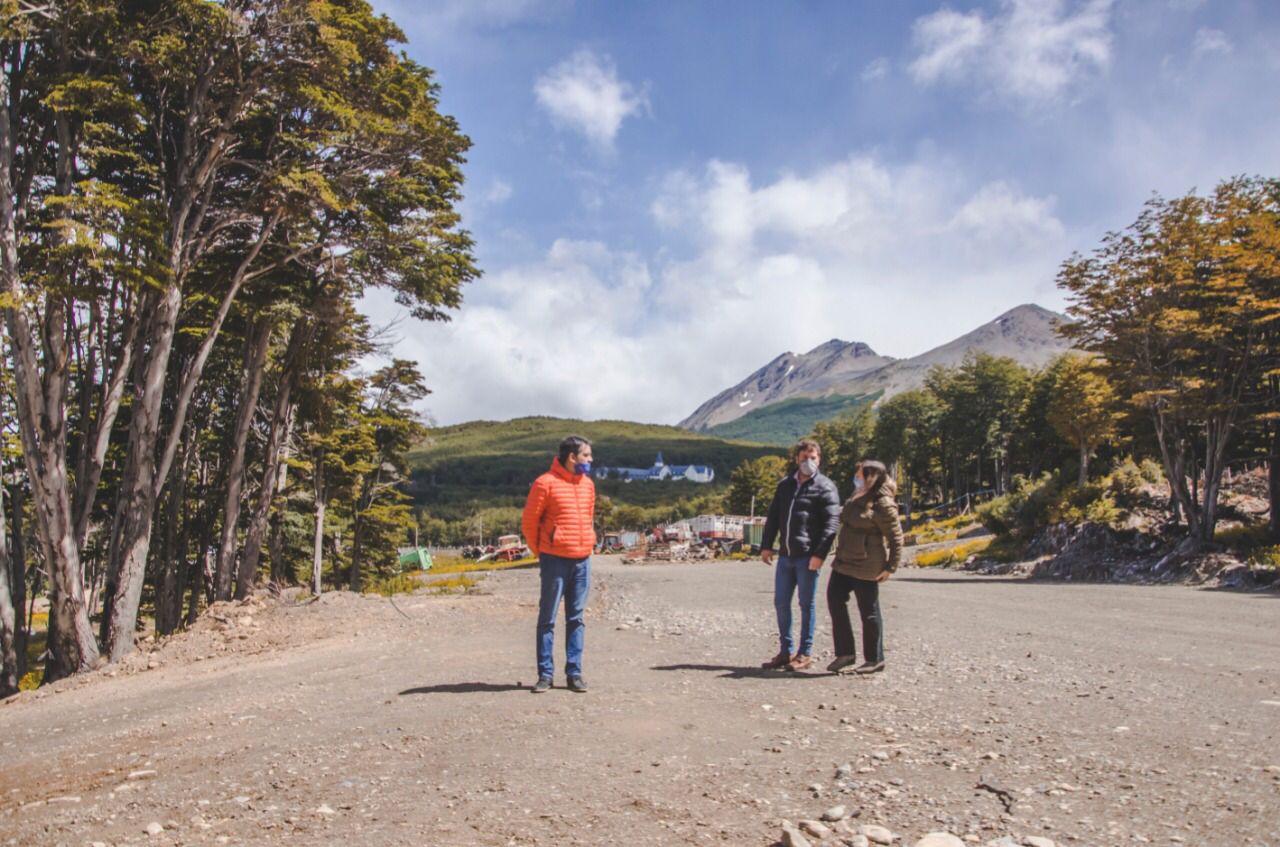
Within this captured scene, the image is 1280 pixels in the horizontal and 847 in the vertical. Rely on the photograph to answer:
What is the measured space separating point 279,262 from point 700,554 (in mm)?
50610

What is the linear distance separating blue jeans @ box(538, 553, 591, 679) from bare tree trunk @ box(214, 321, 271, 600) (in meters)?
13.5

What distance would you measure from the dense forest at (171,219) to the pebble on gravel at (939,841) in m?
11.6

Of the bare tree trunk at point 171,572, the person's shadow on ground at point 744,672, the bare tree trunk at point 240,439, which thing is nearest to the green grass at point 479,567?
the bare tree trunk at point 171,572

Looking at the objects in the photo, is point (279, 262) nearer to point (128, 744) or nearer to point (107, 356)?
point (107, 356)

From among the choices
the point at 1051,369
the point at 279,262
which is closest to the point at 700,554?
the point at 1051,369

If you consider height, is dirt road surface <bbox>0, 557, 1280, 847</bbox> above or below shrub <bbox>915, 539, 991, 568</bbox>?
above

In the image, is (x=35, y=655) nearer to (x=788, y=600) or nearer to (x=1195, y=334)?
(x=788, y=600)

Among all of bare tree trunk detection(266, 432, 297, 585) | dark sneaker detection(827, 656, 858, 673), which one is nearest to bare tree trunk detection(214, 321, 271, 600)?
bare tree trunk detection(266, 432, 297, 585)

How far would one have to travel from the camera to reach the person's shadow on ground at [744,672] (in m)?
7.61

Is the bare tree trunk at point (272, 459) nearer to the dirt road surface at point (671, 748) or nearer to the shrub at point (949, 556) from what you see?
the dirt road surface at point (671, 748)

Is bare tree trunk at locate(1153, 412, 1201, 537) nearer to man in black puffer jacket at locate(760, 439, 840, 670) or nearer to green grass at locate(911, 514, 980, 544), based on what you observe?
man in black puffer jacket at locate(760, 439, 840, 670)

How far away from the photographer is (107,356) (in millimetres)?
15344

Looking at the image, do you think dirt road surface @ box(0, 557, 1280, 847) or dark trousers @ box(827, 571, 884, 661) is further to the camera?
dark trousers @ box(827, 571, 884, 661)

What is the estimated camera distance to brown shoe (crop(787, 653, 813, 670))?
7.82 metres
